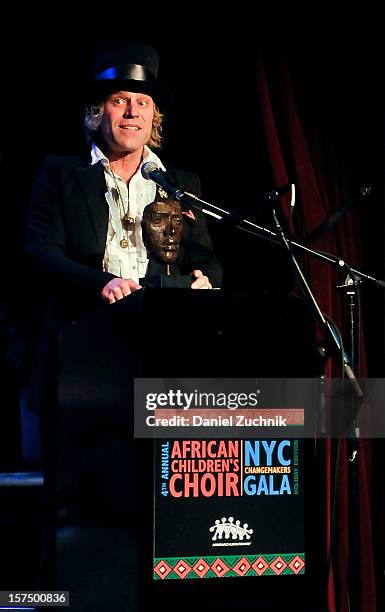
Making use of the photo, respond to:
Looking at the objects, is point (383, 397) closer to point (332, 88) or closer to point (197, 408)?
point (332, 88)

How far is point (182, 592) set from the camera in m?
1.94

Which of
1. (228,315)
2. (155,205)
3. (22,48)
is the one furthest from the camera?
(22,48)

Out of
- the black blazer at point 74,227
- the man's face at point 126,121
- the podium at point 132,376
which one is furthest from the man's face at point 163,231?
the podium at point 132,376

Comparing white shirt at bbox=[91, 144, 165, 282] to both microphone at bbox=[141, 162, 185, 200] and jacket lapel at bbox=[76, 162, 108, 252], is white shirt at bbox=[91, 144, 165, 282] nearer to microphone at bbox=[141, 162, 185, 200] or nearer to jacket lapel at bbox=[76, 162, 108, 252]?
jacket lapel at bbox=[76, 162, 108, 252]

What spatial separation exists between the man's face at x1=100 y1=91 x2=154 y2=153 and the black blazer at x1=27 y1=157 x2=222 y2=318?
0.11m

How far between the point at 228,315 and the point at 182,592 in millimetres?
600

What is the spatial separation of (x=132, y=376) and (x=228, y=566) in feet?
1.50

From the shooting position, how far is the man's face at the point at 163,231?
110 inches

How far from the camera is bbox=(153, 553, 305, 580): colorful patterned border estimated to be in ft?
6.34

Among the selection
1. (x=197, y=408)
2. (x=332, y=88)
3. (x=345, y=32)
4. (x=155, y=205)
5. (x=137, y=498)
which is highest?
(x=345, y=32)

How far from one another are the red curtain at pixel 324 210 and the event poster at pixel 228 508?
5.14ft

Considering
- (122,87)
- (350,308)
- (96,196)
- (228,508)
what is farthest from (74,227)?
(228,508)

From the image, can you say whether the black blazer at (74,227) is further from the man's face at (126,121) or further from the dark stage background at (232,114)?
the dark stage background at (232,114)

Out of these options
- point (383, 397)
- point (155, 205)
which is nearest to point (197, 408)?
point (155, 205)
